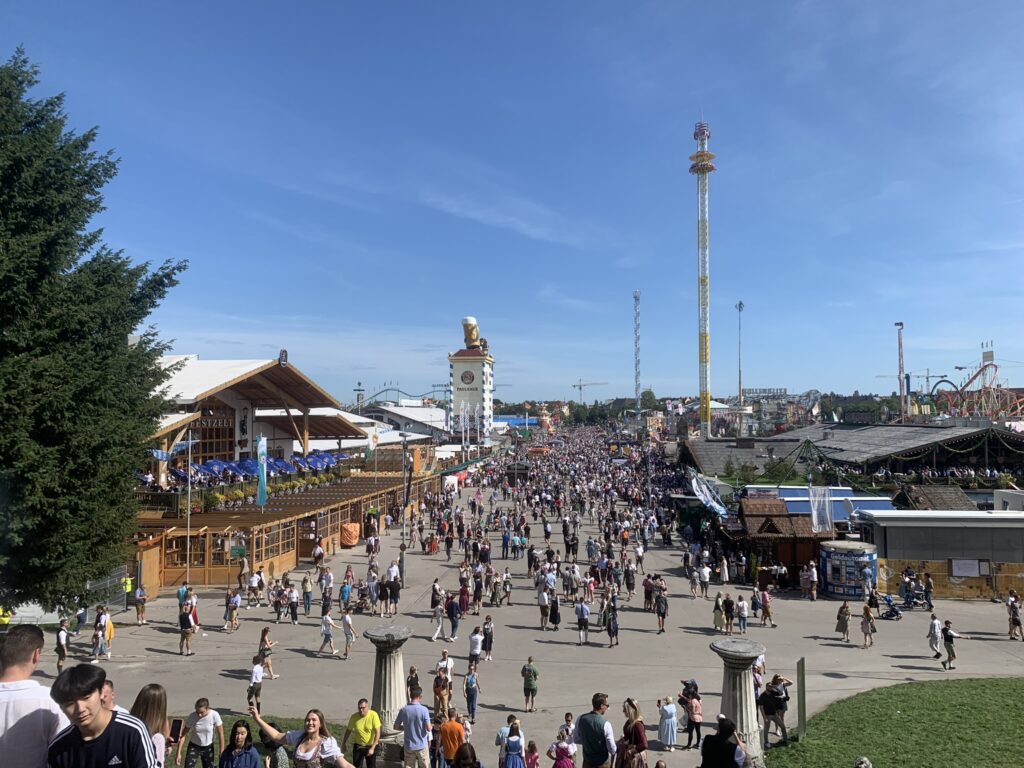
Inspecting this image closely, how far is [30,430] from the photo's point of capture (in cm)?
931

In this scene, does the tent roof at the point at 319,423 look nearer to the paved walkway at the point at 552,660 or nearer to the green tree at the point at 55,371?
the paved walkway at the point at 552,660

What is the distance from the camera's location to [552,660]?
14.1m

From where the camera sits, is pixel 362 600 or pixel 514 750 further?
pixel 362 600

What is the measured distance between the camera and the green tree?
891cm

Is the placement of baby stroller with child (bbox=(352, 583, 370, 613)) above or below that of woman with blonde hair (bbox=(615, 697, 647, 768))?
below

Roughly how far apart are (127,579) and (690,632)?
553 inches

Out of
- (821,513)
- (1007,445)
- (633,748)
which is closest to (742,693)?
(633,748)

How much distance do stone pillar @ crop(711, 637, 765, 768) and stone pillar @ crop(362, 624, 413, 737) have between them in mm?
4426

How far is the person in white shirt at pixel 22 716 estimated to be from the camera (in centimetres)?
304

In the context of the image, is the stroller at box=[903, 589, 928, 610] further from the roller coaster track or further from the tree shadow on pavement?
the roller coaster track

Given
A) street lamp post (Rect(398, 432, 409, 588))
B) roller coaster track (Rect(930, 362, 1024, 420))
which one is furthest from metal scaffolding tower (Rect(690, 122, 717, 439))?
street lamp post (Rect(398, 432, 409, 588))

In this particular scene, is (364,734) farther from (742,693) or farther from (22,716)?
(742,693)

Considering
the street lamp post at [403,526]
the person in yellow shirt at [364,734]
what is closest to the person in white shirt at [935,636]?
the person in yellow shirt at [364,734]

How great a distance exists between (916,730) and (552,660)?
259 inches
